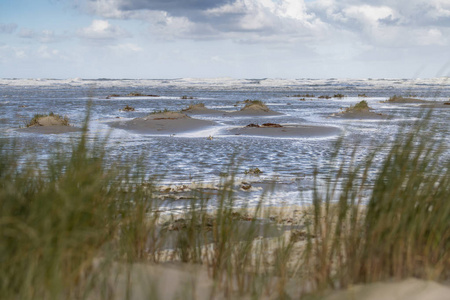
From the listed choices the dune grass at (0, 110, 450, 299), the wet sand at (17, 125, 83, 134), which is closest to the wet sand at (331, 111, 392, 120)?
the wet sand at (17, 125, 83, 134)

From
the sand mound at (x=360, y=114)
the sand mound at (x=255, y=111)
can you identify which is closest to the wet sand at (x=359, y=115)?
the sand mound at (x=360, y=114)

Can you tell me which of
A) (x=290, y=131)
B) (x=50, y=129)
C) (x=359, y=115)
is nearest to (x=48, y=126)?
(x=50, y=129)

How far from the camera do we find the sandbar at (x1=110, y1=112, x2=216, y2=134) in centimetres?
1766

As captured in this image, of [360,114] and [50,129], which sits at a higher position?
[360,114]

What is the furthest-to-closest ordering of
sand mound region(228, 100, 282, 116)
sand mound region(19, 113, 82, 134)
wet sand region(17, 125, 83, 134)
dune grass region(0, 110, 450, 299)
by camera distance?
1. sand mound region(228, 100, 282, 116)
2. sand mound region(19, 113, 82, 134)
3. wet sand region(17, 125, 83, 134)
4. dune grass region(0, 110, 450, 299)

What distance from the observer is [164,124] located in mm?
18406

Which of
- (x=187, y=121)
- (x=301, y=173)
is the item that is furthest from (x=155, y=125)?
(x=301, y=173)

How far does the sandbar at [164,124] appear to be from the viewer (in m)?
17.7

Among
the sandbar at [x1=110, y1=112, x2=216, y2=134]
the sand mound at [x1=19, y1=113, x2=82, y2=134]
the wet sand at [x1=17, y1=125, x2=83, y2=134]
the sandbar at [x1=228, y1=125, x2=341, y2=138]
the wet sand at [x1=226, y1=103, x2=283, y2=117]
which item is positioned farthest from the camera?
the wet sand at [x1=226, y1=103, x2=283, y2=117]

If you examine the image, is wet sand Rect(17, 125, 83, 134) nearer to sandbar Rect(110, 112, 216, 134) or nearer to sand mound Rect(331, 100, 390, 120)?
sandbar Rect(110, 112, 216, 134)

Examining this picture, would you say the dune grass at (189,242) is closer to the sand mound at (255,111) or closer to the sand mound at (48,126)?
the sand mound at (48,126)

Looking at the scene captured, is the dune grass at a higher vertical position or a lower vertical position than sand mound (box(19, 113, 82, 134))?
higher

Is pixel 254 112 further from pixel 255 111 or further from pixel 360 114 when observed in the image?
pixel 360 114

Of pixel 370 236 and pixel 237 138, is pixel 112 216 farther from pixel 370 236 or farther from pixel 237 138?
pixel 237 138
